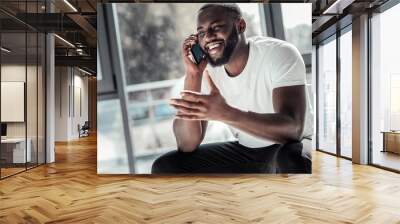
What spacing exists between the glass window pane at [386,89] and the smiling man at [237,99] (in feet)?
7.36

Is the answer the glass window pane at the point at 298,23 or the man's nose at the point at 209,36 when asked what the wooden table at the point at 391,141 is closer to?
the glass window pane at the point at 298,23

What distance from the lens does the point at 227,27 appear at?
611cm

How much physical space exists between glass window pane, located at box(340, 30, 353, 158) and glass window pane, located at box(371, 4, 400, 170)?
91cm

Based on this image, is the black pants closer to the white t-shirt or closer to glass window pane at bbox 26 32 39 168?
the white t-shirt

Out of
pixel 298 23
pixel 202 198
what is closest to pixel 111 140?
pixel 202 198

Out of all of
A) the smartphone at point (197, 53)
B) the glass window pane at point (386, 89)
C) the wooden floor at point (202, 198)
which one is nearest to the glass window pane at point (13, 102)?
the wooden floor at point (202, 198)

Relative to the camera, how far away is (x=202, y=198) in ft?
15.9

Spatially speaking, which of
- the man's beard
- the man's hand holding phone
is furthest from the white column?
the man's hand holding phone

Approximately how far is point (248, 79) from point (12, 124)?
4.13 meters

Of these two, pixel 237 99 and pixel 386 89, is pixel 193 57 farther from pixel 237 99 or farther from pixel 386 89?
pixel 386 89

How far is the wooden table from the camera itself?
7137 millimetres

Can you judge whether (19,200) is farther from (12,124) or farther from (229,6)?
(229,6)

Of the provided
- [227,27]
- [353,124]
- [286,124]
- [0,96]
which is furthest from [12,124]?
[353,124]

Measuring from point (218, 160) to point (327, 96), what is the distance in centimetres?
552
